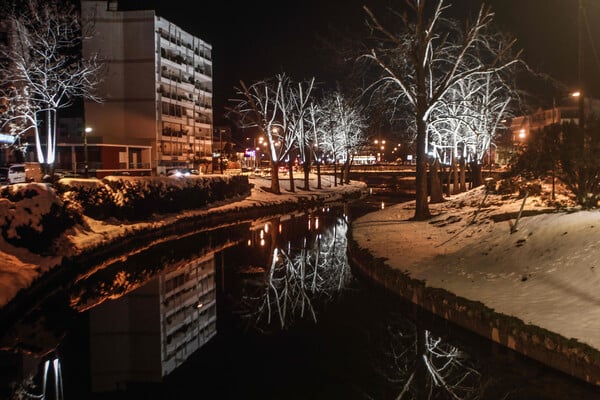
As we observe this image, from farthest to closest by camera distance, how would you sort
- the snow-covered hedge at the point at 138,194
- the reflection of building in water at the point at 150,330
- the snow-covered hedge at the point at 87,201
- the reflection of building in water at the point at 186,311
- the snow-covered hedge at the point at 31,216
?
the snow-covered hedge at the point at 138,194
the snow-covered hedge at the point at 87,201
the snow-covered hedge at the point at 31,216
the reflection of building in water at the point at 186,311
the reflection of building in water at the point at 150,330

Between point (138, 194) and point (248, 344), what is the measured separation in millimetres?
18650

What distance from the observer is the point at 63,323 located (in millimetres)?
12805

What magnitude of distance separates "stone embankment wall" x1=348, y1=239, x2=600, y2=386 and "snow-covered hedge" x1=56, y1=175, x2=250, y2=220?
1499cm

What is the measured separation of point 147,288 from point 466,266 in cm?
898

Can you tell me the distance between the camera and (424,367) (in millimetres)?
9375

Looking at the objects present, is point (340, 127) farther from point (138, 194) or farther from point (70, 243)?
point (70, 243)

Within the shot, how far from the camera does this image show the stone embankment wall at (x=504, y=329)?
816 cm

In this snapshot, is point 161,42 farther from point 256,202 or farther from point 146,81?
point 256,202

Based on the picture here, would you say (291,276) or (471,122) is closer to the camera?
(291,276)

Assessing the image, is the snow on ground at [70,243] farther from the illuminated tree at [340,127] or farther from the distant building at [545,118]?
the illuminated tree at [340,127]

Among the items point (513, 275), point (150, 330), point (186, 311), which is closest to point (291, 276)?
point (186, 311)

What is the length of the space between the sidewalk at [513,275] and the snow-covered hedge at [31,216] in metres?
10.5

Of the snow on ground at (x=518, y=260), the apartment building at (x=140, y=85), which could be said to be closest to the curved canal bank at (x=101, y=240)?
the snow on ground at (x=518, y=260)

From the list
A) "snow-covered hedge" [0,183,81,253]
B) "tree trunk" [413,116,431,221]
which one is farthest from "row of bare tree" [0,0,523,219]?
"snow-covered hedge" [0,183,81,253]
